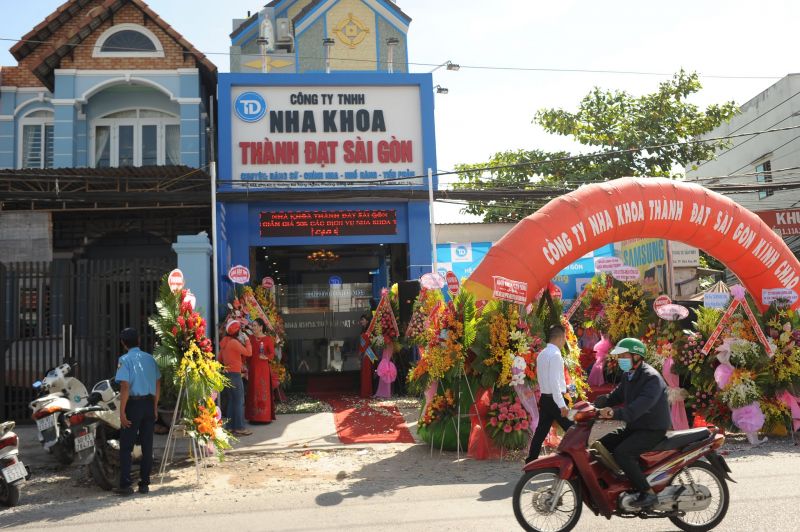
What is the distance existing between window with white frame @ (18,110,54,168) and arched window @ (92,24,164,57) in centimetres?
263

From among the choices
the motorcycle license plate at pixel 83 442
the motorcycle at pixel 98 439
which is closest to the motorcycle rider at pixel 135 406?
the motorcycle at pixel 98 439

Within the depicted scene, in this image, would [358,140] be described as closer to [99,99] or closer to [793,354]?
[99,99]

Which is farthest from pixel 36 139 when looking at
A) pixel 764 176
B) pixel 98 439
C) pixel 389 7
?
pixel 764 176

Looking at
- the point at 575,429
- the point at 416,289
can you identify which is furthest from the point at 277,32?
the point at 575,429

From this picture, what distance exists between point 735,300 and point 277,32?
1753 centimetres

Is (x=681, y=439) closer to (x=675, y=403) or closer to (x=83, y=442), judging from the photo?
(x=675, y=403)

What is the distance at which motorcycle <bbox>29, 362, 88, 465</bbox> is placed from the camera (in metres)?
8.73

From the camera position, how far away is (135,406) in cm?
805

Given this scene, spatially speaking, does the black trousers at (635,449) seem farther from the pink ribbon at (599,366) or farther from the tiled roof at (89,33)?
the tiled roof at (89,33)

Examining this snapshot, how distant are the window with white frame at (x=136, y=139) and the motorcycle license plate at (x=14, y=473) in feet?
36.3

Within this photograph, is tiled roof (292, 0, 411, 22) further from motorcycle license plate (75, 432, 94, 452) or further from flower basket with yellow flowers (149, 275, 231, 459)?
motorcycle license plate (75, 432, 94, 452)

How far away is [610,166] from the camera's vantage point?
25.9m

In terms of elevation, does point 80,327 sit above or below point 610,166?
below

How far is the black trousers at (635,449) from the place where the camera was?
5.97 m
